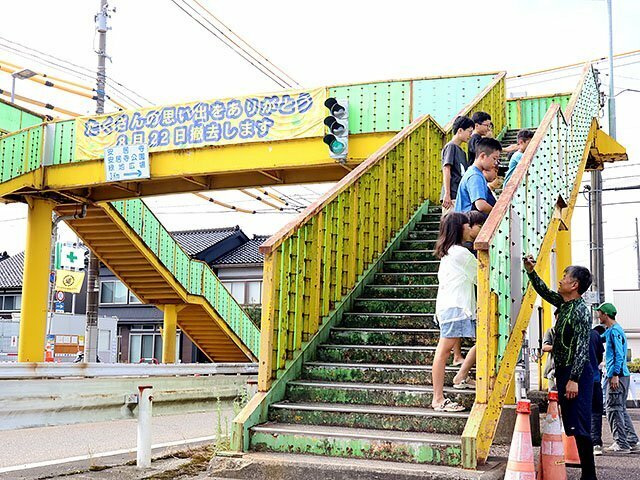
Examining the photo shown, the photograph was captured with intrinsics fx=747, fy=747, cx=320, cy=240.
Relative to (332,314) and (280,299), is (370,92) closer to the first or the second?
(332,314)

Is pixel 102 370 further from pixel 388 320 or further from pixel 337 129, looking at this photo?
pixel 388 320

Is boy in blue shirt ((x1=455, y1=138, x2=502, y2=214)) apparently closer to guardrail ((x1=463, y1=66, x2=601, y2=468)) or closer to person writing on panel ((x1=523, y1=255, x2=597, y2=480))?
guardrail ((x1=463, y1=66, x2=601, y2=468))

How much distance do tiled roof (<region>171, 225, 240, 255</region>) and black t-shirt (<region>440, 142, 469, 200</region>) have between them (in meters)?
34.1

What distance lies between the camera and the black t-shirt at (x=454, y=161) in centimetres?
860

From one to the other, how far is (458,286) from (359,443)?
152cm

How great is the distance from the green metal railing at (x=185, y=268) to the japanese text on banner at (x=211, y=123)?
2252 mm

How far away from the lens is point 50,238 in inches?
690

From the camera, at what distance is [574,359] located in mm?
6086

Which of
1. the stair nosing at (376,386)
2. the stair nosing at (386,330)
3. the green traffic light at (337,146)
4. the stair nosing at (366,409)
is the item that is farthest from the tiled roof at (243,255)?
the stair nosing at (366,409)

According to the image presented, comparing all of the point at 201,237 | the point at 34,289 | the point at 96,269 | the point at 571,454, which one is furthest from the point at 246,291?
the point at 571,454

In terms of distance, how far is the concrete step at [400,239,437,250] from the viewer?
372 inches

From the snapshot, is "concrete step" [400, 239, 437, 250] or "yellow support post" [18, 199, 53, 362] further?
"yellow support post" [18, 199, 53, 362]

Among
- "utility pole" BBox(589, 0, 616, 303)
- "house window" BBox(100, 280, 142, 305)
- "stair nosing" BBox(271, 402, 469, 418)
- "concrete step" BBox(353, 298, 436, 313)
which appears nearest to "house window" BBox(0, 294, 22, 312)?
"house window" BBox(100, 280, 142, 305)

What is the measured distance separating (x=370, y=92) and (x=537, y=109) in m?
4.47
